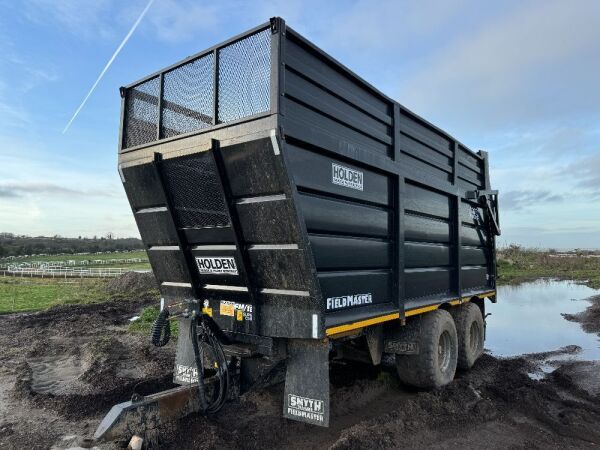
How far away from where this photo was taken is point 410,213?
545cm

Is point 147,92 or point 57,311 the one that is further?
point 57,311

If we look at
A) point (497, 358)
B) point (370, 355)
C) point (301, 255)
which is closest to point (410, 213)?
point (370, 355)

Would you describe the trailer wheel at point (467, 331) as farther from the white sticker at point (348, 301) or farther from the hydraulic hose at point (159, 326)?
the hydraulic hose at point (159, 326)

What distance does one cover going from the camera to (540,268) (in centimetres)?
3372

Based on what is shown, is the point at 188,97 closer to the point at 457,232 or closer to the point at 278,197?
the point at 278,197

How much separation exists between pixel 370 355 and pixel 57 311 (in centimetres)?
1339

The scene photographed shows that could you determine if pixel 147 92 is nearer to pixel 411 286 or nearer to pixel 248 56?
pixel 248 56

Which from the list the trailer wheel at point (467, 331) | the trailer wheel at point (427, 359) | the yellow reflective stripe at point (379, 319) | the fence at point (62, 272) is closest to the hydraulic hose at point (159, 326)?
the yellow reflective stripe at point (379, 319)

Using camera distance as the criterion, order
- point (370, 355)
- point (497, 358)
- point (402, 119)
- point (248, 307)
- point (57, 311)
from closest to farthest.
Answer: point (248, 307) < point (370, 355) < point (402, 119) < point (497, 358) < point (57, 311)

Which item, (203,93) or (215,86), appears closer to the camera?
(215,86)

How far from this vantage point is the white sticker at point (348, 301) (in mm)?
3992

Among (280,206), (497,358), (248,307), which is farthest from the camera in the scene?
(497,358)

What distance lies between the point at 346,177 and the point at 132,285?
1903cm

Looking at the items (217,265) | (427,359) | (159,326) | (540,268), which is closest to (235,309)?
(217,265)
